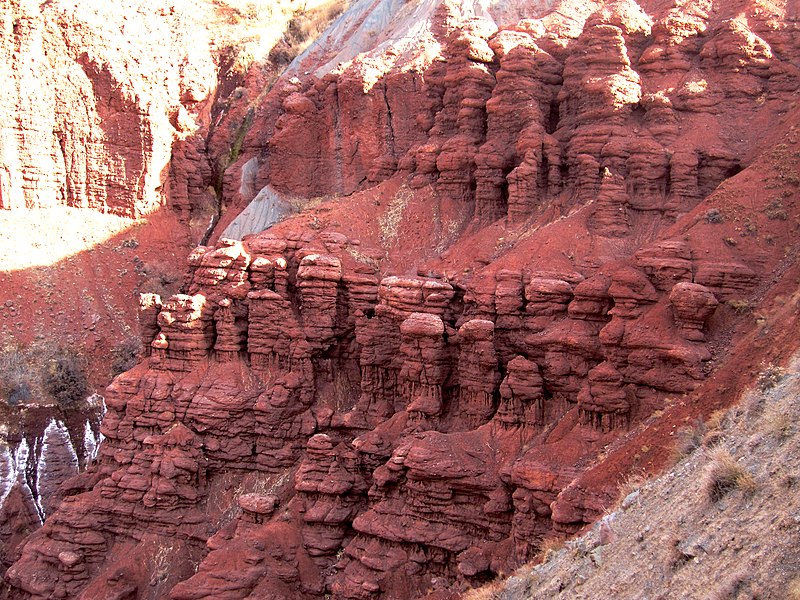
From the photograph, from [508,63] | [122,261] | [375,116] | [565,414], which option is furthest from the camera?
[122,261]

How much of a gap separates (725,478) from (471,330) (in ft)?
49.2

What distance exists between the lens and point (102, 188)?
155 feet

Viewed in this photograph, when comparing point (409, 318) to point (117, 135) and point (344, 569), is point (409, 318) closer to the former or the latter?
point (344, 569)

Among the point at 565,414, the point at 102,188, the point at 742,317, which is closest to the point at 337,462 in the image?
the point at 565,414

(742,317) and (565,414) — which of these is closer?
(742,317)

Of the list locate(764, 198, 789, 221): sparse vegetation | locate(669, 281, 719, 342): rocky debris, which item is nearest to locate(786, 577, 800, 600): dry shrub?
locate(669, 281, 719, 342): rocky debris

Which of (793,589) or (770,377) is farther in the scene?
(770,377)

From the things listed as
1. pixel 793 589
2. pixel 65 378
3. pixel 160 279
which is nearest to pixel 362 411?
pixel 65 378

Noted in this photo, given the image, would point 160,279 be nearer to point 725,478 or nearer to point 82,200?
point 82,200

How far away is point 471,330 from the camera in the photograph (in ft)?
91.7

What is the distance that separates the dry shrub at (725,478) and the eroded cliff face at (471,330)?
23.4ft

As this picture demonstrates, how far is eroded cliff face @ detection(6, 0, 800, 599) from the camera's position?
2459 centimetres

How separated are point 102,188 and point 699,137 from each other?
99.4ft

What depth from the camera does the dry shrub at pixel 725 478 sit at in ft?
41.9
